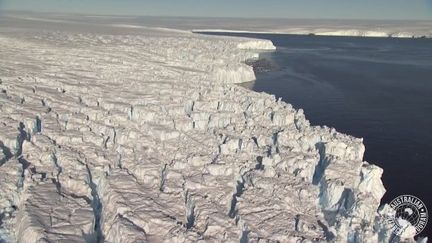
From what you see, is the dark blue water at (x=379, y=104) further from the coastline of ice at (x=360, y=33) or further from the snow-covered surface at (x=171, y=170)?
the coastline of ice at (x=360, y=33)

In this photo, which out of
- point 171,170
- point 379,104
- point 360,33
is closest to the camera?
point 171,170

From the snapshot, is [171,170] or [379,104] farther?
[379,104]

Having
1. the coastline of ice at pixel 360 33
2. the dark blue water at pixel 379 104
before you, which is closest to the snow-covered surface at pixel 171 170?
the dark blue water at pixel 379 104

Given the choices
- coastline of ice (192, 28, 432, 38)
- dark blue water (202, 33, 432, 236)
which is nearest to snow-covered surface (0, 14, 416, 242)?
dark blue water (202, 33, 432, 236)

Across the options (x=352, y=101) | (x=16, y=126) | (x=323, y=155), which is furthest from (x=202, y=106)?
(x=352, y=101)

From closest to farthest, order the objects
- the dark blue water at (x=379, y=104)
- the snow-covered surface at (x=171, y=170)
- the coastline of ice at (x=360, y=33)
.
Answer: the snow-covered surface at (x=171, y=170) → the dark blue water at (x=379, y=104) → the coastline of ice at (x=360, y=33)

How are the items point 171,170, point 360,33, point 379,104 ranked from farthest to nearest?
point 360,33 → point 379,104 → point 171,170

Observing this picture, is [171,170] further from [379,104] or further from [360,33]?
[360,33]

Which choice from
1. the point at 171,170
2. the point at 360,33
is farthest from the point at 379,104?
the point at 360,33
